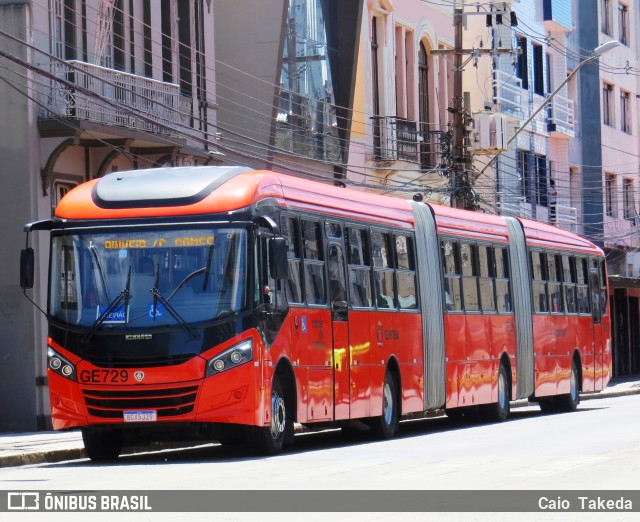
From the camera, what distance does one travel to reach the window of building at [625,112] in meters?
61.5

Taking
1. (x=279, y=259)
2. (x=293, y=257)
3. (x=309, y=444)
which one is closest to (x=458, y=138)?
(x=309, y=444)

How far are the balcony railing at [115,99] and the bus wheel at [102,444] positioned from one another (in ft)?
24.2

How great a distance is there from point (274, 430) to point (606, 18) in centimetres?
4386

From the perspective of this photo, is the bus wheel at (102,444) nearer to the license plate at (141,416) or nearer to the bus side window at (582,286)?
the license plate at (141,416)

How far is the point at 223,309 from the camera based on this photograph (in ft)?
58.4

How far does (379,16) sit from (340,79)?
324 cm

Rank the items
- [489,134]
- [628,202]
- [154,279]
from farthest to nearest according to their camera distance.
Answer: [628,202], [489,134], [154,279]

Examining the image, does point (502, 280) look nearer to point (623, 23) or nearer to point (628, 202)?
point (628, 202)

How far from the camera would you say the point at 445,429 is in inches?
995

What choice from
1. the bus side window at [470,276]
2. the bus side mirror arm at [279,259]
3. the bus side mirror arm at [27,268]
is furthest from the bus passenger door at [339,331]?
the bus side window at [470,276]

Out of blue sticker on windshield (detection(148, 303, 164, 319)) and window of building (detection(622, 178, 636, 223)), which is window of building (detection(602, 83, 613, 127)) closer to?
window of building (detection(622, 178, 636, 223))

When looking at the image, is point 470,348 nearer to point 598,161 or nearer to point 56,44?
point 56,44

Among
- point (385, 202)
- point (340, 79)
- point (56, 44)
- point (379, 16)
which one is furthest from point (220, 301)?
point (379, 16)

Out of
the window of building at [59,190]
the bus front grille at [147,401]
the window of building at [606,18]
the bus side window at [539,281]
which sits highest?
the window of building at [606,18]
